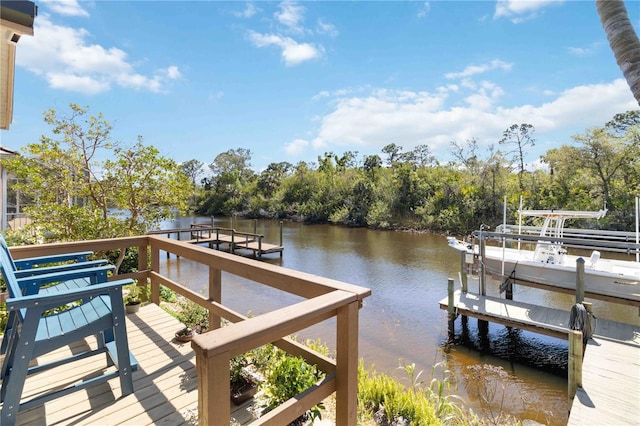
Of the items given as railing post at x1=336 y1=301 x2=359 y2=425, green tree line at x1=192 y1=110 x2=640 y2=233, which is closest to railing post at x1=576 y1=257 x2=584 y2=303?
railing post at x1=336 y1=301 x2=359 y2=425

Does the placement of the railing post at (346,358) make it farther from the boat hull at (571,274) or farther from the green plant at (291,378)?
the boat hull at (571,274)

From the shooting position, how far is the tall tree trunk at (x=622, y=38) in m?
1.65

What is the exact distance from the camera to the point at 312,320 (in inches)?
50.0

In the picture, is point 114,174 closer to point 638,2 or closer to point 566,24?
point 638,2

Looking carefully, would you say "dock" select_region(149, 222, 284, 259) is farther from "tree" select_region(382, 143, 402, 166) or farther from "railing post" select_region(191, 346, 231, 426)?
"tree" select_region(382, 143, 402, 166)

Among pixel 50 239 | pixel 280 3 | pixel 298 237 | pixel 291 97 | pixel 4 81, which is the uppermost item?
pixel 291 97

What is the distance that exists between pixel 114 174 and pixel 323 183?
28913 millimetres

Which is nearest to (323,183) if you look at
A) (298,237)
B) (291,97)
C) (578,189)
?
(298,237)

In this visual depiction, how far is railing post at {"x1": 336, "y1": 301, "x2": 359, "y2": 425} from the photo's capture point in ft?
4.62

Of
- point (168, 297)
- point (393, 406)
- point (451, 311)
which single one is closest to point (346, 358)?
point (393, 406)

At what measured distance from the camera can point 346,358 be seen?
1429 mm

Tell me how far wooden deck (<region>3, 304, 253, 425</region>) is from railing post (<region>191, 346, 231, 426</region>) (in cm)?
107

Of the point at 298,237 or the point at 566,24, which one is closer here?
the point at 566,24

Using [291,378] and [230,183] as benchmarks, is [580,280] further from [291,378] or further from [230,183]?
[230,183]
